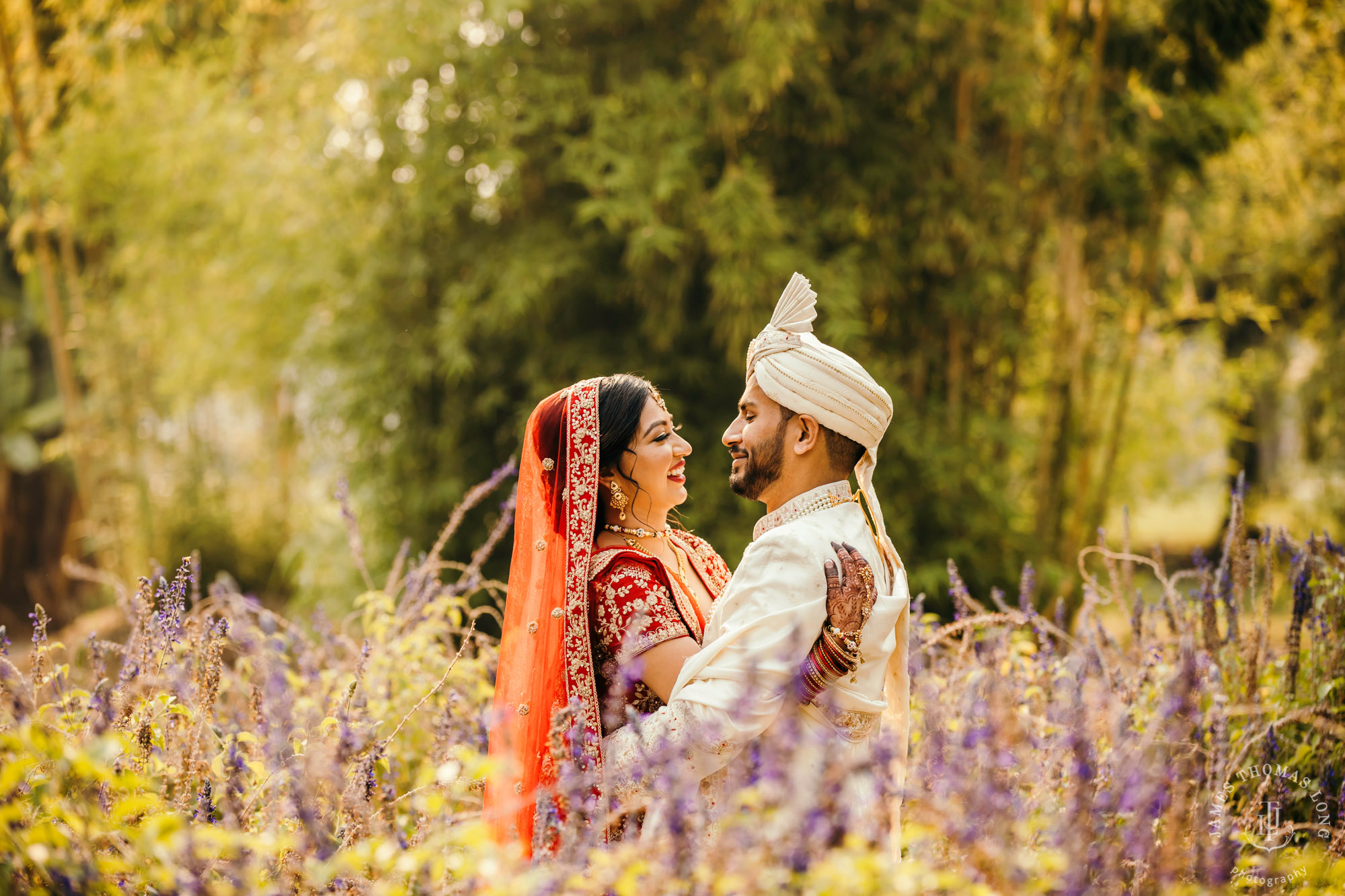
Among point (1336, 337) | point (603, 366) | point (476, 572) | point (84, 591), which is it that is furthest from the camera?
point (84, 591)

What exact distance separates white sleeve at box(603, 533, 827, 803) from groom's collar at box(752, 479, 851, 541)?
0.49ft

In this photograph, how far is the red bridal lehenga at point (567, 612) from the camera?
79.0 inches

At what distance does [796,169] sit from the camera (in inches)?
249

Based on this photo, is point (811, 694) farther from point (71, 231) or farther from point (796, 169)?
point (71, 231)

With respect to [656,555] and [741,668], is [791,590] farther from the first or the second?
[656,555]

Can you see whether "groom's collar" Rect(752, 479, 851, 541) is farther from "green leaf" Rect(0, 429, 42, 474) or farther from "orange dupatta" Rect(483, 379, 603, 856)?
"green leaf" Rect(0, 429, 42, 474)

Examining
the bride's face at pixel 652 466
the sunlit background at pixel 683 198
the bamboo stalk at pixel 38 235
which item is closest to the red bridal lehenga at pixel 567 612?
the bride's face at pixel 652 466

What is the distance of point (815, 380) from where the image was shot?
6.19 ft

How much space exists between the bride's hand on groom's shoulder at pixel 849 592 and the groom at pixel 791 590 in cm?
2

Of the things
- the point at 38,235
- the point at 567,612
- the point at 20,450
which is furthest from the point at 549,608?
the point at 20,450

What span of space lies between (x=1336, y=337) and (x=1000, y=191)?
578cm

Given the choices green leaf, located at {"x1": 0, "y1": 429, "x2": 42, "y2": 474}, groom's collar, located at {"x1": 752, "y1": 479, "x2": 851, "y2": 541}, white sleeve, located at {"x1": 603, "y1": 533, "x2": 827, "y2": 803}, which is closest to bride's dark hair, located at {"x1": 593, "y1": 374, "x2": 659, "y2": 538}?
groom's collar, located at {"x1": 752, "y1": 479, "x2": 851, "y2": 541}

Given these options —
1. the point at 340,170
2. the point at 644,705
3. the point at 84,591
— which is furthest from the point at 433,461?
the point at 84,591

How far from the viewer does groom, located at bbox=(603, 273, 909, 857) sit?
166cm
